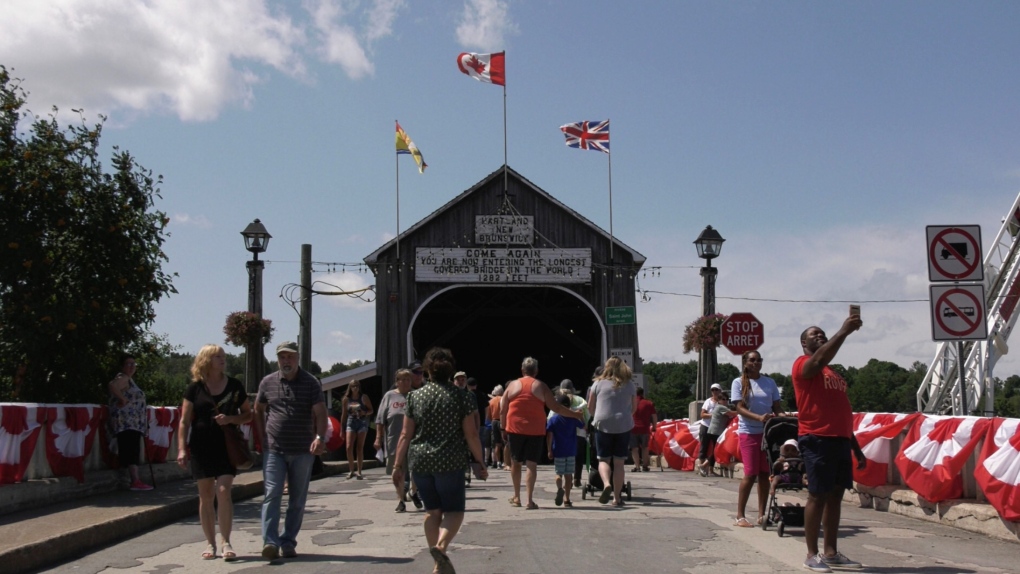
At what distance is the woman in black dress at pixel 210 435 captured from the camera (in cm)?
790

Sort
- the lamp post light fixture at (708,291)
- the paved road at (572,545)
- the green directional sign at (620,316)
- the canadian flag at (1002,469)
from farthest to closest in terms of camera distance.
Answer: the green directional sign at (620,316) < the lamp post light fixture at (708,291) < the canadian flag at (1002,469) < the paved road at (572,545)

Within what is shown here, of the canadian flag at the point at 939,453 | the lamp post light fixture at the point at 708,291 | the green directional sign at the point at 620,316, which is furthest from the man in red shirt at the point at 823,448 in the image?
the green directional sign at the point at 620,316

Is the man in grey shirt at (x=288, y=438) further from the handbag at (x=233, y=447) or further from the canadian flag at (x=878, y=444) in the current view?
the canadian flag at (x=878, y=444)

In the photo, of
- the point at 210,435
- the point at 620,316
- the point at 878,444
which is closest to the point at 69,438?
the point at 210,435

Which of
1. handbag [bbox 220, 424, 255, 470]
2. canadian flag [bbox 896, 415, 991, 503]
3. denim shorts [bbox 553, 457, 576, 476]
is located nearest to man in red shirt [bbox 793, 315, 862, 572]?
canadian flag [bbox 896, 415, 991, 503]

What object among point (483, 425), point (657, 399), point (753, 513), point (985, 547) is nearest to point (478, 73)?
point (483, 425)

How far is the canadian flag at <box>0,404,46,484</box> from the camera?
977 cm

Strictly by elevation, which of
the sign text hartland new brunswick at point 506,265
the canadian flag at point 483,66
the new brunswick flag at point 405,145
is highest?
the canadian flag at point 483,66

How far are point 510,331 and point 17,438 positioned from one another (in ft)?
98.1

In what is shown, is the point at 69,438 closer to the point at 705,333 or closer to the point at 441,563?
the point at 441,563

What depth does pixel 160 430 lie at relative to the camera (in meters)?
14.5

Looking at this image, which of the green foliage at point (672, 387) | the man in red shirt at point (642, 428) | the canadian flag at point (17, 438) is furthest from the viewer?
the green foliage at point (672, 387)

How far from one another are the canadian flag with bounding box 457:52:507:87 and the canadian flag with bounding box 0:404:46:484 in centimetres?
2001

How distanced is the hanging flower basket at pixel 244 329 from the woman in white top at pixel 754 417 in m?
14.2
